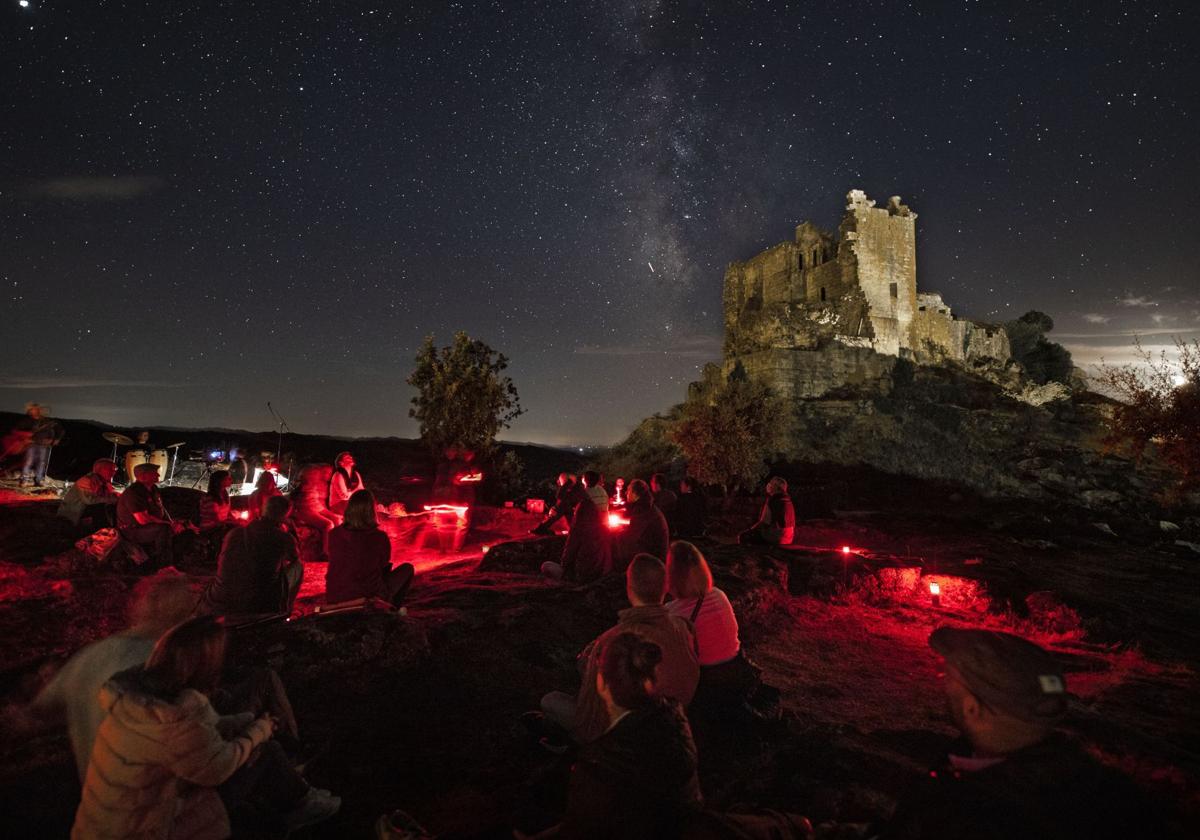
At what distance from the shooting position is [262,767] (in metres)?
3.07

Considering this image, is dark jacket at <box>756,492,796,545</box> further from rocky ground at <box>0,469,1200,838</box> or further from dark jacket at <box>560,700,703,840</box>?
dark jacket at <box>560,700,703,840</box>

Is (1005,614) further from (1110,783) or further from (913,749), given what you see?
(1110,783)

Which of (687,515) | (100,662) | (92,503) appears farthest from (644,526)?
(92,503)

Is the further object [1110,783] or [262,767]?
[262,767]

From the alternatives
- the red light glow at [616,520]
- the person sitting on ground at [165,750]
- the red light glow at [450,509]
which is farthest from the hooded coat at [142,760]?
the red light glow at [450,509]

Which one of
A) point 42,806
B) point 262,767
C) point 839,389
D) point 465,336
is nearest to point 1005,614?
point 262,767

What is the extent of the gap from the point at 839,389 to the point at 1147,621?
105 feet

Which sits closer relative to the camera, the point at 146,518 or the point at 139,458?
the point at 146,518

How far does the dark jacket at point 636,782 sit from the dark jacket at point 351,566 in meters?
3.84

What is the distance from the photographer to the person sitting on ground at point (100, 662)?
2941 mm

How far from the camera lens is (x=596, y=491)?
27.0ft

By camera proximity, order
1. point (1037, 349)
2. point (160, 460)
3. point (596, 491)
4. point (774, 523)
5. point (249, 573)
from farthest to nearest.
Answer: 1. point (1037, 349)
2. point (160, 460)
3. point (774, 523)
4. point (596, 491)
5. point (249, 573)

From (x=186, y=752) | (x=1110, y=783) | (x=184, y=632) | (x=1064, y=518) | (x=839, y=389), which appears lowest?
(x=1064, y=518)

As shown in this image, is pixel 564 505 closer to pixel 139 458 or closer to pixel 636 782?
pixel 636 782
